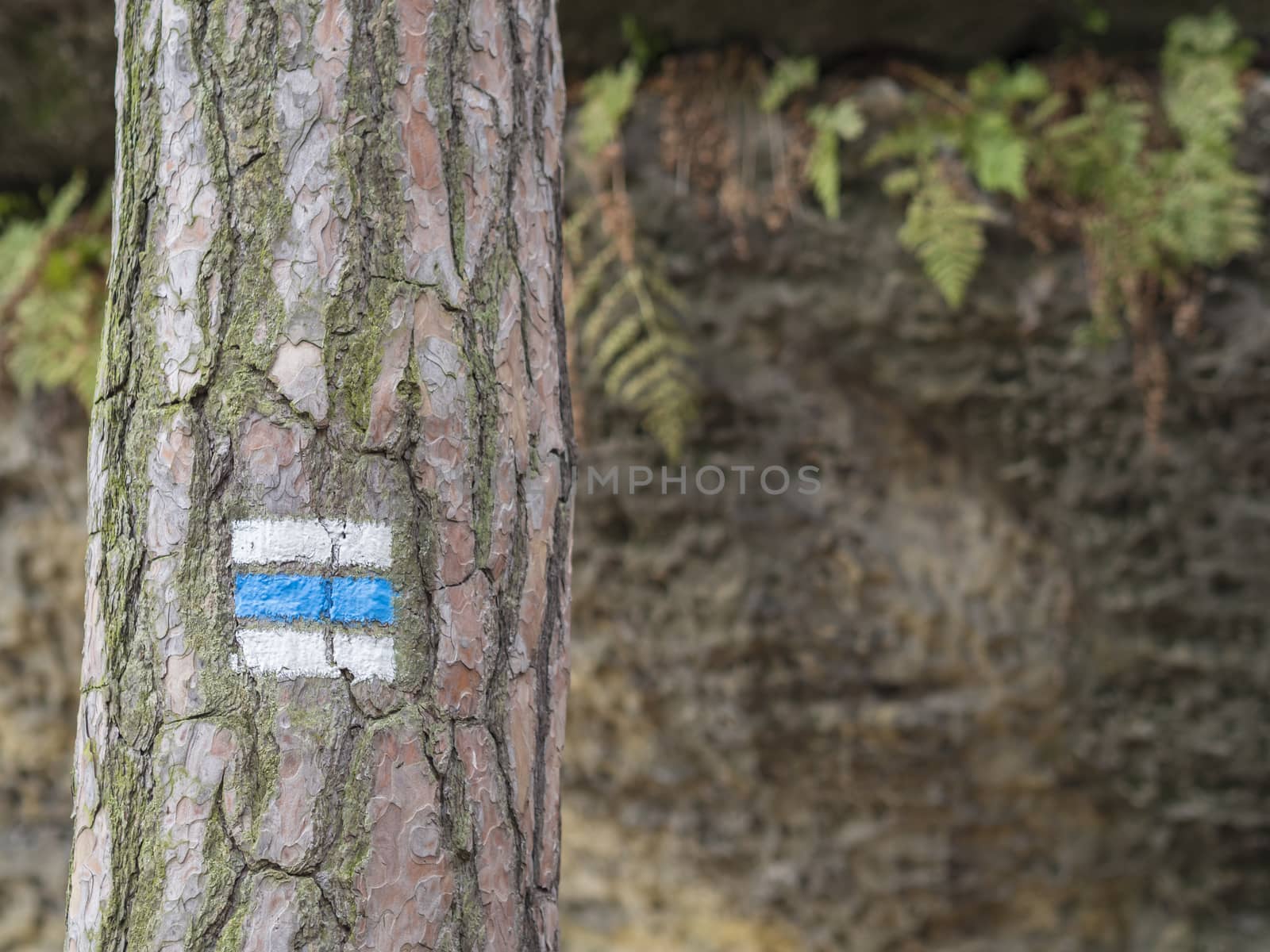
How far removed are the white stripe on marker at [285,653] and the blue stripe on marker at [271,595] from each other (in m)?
0.02

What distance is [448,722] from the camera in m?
1.08

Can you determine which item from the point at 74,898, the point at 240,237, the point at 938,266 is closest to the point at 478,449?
the point at 240,237

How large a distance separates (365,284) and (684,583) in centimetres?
237

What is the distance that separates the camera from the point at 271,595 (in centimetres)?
106

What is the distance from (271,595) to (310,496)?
0.38ft

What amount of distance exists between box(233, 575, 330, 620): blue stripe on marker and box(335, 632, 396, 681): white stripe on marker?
49mm

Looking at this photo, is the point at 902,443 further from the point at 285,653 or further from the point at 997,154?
the point at 285,653

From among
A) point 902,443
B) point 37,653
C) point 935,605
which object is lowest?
point 37,653

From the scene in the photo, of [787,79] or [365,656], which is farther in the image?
[787,79]

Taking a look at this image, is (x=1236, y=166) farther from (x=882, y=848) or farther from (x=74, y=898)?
(x=74, y=898)

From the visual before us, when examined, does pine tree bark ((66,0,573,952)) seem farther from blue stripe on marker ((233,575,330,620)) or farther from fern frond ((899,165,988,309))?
fern frond ((899,165,988,309))

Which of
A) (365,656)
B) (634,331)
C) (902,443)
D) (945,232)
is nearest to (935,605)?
(902,443)

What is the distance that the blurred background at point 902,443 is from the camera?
9.84 ft

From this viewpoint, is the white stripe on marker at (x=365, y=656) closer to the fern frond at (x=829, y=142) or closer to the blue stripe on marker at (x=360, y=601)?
the blue stripe on marker at (x=360, y=601)
